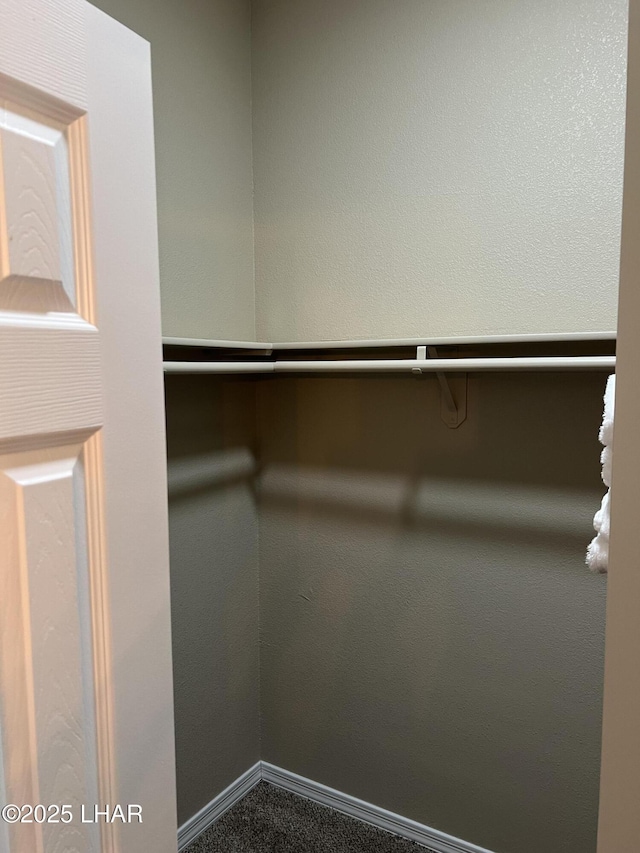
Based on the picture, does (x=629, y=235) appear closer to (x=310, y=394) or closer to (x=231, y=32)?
(x=310, y=394)

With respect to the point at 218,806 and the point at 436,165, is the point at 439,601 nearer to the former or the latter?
the point at 218,806

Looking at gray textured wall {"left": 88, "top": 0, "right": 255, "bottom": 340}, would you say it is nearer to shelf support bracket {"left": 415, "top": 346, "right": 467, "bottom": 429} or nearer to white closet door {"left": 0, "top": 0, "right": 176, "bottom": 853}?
shelf support bracket {"left": 415, "top": 346, "right": 467, "bottom": 429}

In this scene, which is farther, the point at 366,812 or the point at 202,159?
the point at 366,812

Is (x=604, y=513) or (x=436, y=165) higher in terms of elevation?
(x=436, y=165)

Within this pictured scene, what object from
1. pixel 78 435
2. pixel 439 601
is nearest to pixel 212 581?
pixel 439 601

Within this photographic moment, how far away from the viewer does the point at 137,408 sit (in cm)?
80

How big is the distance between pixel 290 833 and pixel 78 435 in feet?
4.69

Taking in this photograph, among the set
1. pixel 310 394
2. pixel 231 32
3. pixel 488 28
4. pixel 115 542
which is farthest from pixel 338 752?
pixel 231 32

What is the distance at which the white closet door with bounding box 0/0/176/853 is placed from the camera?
647 mm

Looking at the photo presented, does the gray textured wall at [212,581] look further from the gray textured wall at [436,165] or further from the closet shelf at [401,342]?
the gray textured wall at [436,165]

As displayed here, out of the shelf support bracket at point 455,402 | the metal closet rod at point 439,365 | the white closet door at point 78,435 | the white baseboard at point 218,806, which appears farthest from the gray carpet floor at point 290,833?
the metal closet rod at point 439,365

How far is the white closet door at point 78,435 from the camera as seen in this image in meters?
0.65

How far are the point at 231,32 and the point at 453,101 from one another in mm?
642

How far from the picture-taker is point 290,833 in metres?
1.66
